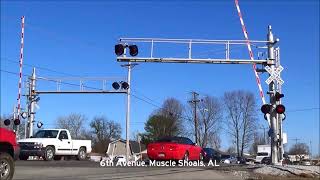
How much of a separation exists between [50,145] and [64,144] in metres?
1.01

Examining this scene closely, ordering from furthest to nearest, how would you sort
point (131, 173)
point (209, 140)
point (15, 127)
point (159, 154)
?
point (209, 140) → point (15, 127) → point (159, 154) → point (131, 173)

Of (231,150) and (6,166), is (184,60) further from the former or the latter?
(231,150)

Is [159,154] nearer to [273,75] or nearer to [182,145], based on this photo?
[182,145]

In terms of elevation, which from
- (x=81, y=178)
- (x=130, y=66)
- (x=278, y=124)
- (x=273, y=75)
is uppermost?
(x=130, y=66)

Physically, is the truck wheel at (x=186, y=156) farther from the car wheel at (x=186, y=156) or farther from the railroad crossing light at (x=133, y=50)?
the railroad crossing light at (x=133, y=50)

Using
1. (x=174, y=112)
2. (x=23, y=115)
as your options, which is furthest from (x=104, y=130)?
(x=23, y=115)

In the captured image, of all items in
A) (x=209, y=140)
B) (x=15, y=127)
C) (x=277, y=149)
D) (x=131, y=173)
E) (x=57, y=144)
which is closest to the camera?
(x=131, y=173)

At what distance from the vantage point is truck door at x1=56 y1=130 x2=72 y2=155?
94.7 ft

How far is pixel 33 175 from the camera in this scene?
15844mm

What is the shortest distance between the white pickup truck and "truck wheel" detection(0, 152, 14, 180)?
1422cm

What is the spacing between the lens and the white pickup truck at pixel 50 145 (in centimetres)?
2753

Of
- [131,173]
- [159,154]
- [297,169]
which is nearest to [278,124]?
[297,169]

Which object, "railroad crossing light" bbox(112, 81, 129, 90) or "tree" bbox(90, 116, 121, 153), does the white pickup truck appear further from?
"tree" bbox(90, 116, 121, 153)

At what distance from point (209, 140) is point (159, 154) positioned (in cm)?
7692
